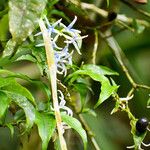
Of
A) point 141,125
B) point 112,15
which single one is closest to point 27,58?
point 141,125

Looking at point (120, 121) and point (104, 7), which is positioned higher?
point (104, 7)

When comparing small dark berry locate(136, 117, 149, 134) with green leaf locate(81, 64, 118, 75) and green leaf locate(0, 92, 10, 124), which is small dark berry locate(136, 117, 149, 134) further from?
green leaf locate(0, 92, 10, 124)

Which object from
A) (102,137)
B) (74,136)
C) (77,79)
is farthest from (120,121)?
(77,79)

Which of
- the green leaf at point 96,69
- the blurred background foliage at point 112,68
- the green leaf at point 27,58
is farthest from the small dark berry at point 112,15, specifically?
the green leaf at point 27,58

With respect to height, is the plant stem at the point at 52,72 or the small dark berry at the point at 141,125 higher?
the plant stem at the point at 52,72

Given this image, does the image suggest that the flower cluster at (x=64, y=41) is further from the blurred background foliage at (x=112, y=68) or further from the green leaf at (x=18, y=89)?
the blurred background foliage at (x=112, y=68)

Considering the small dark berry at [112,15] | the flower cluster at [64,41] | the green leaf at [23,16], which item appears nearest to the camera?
the green leaf at [23,16]

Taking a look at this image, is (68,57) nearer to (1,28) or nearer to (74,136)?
(1,28)
